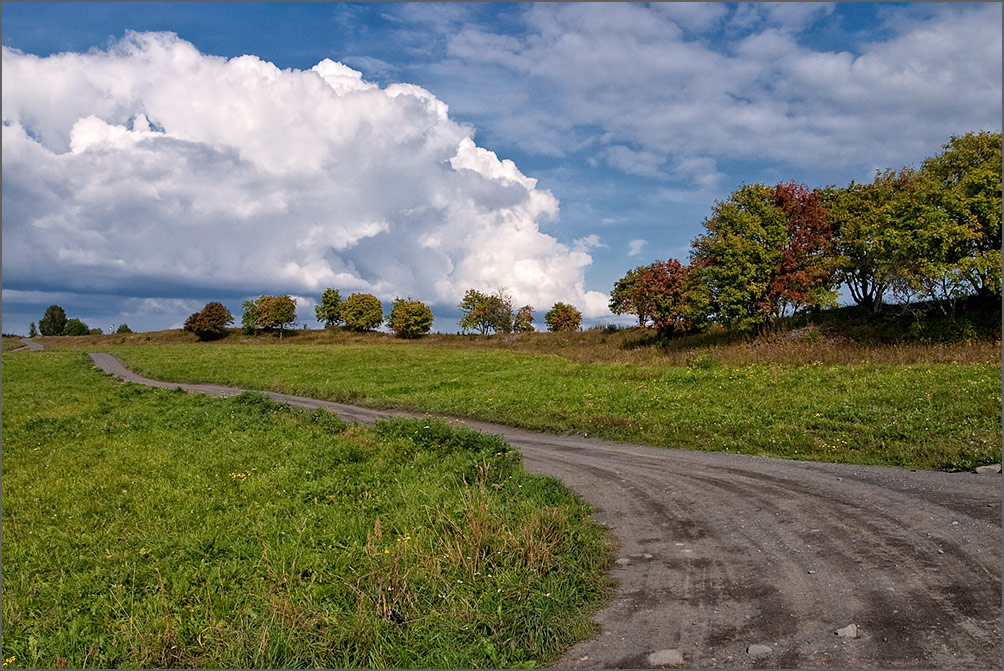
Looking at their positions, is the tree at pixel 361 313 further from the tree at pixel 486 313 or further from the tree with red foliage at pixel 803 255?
the tree with red foliage at pixel 803 255

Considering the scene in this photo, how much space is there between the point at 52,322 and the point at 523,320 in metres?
127

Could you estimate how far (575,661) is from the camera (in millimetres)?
5863

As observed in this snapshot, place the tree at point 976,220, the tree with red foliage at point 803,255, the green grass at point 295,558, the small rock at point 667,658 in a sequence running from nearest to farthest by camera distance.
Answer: the small rock at point 667,658
the green grass at point 295,558
the tree at point 976,220
the tree with red foliage at point 803,255

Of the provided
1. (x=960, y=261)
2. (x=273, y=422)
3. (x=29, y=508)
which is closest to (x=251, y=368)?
(x=273, y=422)

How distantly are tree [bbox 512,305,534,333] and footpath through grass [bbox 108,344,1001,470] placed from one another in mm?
61593

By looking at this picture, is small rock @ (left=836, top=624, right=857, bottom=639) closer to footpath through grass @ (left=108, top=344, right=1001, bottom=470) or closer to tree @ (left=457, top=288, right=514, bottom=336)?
footpath through grass @ (left=108, top=344, right=1001, bottom=470)

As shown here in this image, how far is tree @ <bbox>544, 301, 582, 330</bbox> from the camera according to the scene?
11612 cm

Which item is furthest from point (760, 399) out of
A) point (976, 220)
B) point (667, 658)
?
point (976, 220)

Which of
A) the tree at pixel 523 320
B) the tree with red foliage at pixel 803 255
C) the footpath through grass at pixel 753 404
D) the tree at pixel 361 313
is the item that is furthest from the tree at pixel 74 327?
the tree with red foliage at pixel 803 255

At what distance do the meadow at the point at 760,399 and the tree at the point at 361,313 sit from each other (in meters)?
74.2

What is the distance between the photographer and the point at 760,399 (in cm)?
2022

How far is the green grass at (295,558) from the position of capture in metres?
6.27

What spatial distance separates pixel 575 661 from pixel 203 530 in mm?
6777

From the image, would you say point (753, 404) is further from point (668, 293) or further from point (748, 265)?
point (668, 293)
